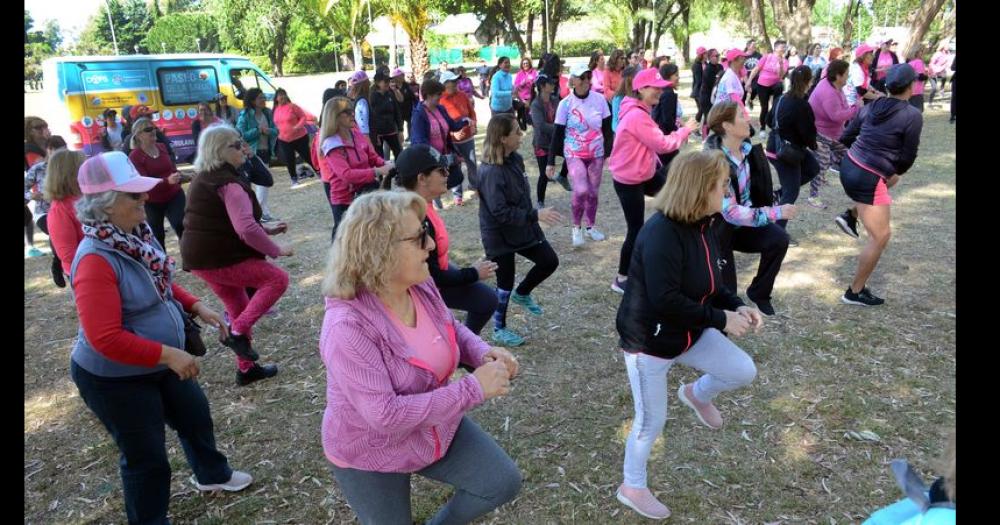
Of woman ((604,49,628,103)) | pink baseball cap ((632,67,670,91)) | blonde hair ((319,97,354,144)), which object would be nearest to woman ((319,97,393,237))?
blonde hair ((319,97,354,144))

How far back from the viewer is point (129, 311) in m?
2.88

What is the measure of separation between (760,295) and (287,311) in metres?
4.31

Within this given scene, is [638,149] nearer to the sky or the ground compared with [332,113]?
nearer to the ground

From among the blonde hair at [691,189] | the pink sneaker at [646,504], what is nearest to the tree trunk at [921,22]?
the blonde hair at [691,189]

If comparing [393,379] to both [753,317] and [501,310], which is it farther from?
[501,310]

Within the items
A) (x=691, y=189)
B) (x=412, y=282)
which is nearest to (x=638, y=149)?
(x=691, y=189)

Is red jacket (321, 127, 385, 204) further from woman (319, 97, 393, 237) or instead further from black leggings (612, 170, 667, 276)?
black leggings (612, 170, 667, 276)

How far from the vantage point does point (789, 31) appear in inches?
886

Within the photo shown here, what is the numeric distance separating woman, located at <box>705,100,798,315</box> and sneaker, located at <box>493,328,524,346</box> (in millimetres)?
1757

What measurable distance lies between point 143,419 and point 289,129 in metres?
9.44

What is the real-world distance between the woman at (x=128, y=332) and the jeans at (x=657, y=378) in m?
2.07

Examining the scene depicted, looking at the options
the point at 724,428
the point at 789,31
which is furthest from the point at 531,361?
the point at 789,31

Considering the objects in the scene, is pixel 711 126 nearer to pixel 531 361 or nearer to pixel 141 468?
pixel 531 361

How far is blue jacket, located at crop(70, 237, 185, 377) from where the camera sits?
281 cm
